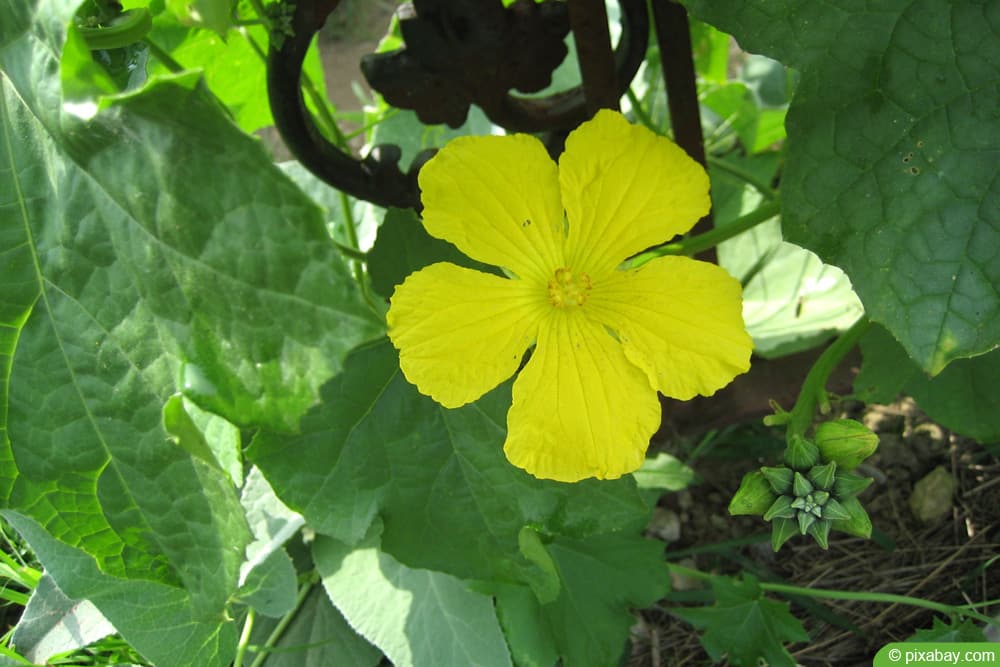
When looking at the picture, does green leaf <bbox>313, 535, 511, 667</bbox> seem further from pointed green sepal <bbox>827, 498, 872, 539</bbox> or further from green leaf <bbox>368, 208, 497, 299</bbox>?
pointed green sepal <bbox>827, 498, 872, 539</bbox>

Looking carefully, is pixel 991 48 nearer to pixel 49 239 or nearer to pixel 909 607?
pixel 49 239

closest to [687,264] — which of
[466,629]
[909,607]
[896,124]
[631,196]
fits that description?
[631,196]

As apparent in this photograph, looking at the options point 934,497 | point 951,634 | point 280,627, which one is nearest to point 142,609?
point 280,627

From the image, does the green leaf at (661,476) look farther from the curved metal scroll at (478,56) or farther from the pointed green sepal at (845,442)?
the curved metal scroll at (478,56)

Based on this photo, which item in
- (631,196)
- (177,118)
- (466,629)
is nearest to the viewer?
(177,118)

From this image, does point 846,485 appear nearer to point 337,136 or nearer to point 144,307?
point 144,307

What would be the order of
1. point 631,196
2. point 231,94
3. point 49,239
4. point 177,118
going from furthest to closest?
1. point 231,94
2. point 631,196
3. point 49,239
4. point 177,118
